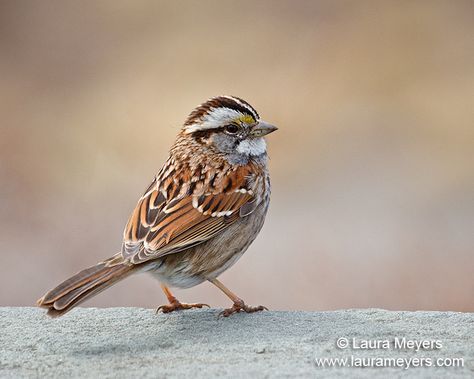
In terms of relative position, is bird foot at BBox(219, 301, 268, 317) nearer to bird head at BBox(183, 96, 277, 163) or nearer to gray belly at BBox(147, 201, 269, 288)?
gray belly at BBox(147, 201, 269, 288)

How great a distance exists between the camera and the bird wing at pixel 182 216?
5090 mm

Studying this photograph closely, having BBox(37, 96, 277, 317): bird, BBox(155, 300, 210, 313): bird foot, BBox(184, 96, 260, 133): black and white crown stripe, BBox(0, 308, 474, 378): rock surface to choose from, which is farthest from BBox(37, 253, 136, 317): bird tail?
BBox(184, 96, 260, 133): black and white crown stripe

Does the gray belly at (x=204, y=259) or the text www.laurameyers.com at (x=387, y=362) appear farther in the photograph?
the gray belly at (x=204, y=259)

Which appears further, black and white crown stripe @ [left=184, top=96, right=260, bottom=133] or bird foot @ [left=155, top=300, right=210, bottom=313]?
black and white crown stripe @ [left=184, top=96, right=260, bottom=133]

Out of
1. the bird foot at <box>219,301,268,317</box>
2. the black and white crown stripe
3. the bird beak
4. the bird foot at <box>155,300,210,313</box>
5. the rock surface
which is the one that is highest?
the black and white crown stripe

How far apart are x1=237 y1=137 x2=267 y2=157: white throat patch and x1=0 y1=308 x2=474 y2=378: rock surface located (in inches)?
41.7

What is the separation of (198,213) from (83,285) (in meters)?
0.92

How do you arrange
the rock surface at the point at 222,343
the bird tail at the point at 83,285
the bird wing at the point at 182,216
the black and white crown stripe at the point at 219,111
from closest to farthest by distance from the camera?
the rock surface at the point at 222,343, the bird tail at the point at 83,285, the bird wing at the point at 182,216, the black and white crown stripe at the point at 219,111

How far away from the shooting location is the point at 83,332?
5.01 m

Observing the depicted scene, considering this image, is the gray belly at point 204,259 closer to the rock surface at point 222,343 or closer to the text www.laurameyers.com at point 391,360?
the rock surface at point 222,343

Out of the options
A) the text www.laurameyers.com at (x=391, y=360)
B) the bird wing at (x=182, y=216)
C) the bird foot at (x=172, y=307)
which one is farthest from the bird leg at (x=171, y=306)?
the text www.laurameyers.com at (x=391, y=360)

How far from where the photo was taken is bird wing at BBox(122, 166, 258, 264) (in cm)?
509

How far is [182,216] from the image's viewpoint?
535cm

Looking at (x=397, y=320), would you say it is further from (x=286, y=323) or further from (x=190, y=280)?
(x=190, y=280)
